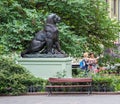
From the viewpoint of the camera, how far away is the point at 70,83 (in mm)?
18625

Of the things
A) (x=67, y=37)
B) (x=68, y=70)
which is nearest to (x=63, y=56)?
(x=68, y=70)

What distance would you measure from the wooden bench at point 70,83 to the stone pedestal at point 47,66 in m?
2.75

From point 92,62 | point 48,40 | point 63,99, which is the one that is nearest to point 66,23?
point 92,62

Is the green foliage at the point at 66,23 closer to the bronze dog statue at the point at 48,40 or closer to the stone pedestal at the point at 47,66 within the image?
the bronze dog statue at the point at 48,40

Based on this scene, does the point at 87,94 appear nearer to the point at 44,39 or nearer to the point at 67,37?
the point at 44,39

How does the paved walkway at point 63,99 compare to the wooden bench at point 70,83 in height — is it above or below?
below

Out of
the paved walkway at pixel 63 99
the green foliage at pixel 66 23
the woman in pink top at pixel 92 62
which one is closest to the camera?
the paved walkway at pixel 63 99

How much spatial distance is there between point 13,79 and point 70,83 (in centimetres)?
213

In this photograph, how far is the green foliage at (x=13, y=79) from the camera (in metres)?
18.4

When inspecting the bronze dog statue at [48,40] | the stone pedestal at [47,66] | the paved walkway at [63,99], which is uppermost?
the bronze dog statue at [48,40]

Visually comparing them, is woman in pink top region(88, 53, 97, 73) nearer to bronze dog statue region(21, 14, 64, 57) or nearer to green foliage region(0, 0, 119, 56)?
green foliage region(0, 0, 119, 56)

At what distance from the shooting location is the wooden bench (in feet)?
59.9

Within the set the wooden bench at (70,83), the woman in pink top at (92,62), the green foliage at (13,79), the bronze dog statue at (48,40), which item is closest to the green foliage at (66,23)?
the woman in pink top at (92,62)

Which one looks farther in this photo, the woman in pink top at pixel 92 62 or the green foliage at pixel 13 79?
the woman in pink top at pixel 92 62
